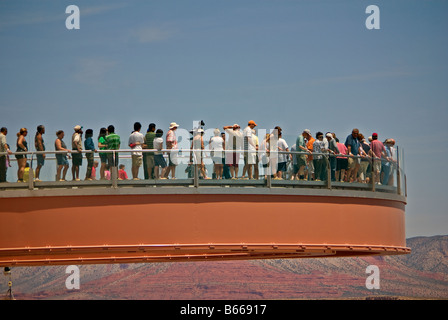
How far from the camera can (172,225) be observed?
1249 inches

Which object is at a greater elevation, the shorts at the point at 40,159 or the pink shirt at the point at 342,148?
the pink shirt at the point at 342,148

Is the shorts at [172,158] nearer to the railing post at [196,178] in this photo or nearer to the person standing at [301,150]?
the railing post at [196,178]

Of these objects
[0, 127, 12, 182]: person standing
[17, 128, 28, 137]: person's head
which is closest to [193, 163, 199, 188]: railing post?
[17, 128, 28, 137]: person's head

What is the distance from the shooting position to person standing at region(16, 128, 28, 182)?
107 feet

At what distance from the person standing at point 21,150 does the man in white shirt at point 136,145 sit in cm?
381

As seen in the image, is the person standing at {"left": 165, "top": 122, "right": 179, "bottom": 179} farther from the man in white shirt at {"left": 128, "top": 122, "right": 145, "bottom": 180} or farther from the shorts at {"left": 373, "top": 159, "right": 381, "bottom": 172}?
the shorts at {"left": 373, "top": 159, "right": 381, "bottom": 172}

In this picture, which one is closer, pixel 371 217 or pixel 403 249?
pixel 371 217

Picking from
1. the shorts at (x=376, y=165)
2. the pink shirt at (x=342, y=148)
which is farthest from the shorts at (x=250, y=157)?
the shorts at (x=376, y=165)

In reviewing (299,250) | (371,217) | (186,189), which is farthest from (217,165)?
(371,217)

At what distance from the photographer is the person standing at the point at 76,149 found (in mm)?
32125

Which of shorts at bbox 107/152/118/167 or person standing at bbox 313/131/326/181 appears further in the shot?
person standing at bbox 313/131/326/181

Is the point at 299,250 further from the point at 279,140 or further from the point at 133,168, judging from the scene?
the point at 133,168

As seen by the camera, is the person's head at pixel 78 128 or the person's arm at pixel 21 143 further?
the person's arm at pixel 21 143

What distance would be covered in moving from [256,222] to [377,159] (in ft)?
20.0
